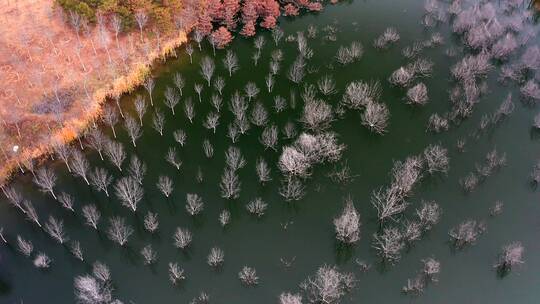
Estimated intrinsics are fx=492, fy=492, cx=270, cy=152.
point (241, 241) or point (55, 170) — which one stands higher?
point (55, 170)

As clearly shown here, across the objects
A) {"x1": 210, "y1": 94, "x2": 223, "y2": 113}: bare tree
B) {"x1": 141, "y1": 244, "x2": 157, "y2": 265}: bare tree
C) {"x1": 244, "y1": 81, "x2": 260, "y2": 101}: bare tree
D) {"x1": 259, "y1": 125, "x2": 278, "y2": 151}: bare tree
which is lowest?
{"x1": 141, "y1": 244, "x2": 157, "y2": 265}: bare tree

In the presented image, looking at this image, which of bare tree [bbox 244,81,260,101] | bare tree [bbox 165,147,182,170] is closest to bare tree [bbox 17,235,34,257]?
bare tree [bbox 165,147,182,170]

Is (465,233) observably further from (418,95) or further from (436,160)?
(418,95)

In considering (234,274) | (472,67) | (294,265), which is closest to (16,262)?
(234,274)

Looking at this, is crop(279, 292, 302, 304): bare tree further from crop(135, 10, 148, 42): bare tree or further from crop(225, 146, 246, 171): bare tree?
crop(135, 10, 148, 42): bare tree

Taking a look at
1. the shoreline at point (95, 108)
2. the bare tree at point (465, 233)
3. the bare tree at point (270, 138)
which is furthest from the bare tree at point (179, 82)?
the bare tree at point (465, 233)

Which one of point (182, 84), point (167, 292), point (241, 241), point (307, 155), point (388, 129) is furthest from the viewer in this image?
point (182, 84)

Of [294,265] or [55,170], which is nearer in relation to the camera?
[294,265]

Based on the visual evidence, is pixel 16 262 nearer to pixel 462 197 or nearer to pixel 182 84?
pixel 182 84
